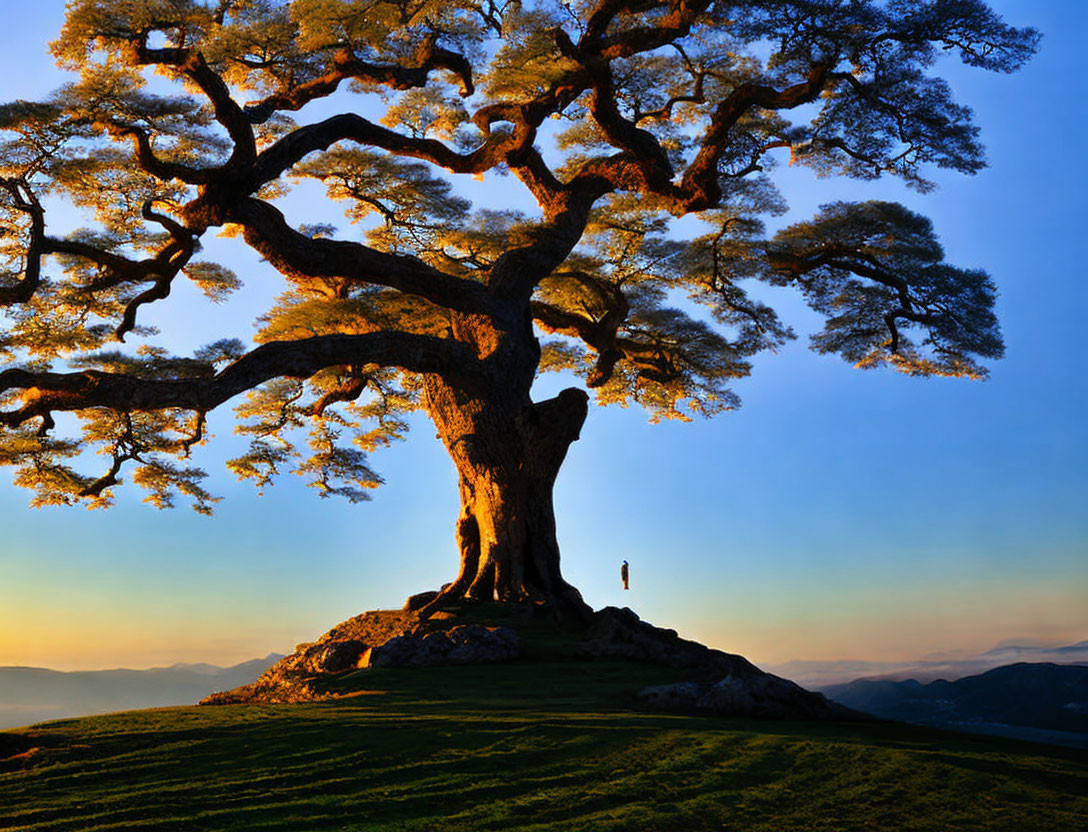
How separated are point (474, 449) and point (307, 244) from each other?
13.6ft

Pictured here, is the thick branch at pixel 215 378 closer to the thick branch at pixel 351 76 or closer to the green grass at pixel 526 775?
the thick branch at pixel 351 76

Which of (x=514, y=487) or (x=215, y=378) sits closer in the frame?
(x=215, y=378)

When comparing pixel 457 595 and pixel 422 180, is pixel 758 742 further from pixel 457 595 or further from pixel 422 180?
pixel 422 180

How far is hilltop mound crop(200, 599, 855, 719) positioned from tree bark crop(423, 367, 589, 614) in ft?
2.48

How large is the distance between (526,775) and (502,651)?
212 inches

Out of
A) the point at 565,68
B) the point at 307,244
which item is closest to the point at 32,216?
the point at 307,244

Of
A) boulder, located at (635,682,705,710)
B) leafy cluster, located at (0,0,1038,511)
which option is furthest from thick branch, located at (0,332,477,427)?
boulder, located at (635,682,705,710)

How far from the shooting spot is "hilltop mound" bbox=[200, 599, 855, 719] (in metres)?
9.82

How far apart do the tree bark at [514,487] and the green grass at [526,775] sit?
620cm

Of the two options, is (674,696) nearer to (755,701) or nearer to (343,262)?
(755,701)

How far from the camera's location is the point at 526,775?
539cm

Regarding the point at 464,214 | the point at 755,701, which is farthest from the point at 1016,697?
the point at 464,214

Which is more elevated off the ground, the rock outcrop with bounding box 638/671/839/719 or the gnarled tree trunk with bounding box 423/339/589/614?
the gnarled tree trunk with bounding box 423/339/589/614

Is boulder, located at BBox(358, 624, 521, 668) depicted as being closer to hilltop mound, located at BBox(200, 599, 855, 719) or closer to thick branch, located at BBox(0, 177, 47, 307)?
hilltop mound, located at BBox(200, 599, 855, 719)
